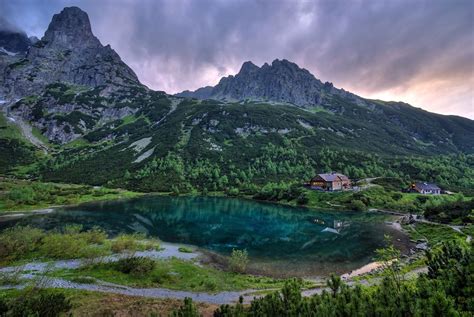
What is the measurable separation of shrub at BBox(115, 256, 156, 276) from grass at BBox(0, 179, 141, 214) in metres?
84.1

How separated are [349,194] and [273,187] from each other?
39943 millimetres

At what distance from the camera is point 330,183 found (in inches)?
5197

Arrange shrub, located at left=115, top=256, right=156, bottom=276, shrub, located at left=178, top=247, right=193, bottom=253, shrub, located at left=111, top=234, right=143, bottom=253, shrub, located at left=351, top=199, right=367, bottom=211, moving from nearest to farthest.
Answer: shrub, located at left=115, top=256, right=156, bottom=276
shrub, located at left=111, top=234, right=143, bottom=253
shrub, located at left=178, top=247, right=193, bottom=253
shrub, located at left=351, top=199, right=367, bottom=211

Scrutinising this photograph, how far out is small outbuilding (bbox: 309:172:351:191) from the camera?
433ft

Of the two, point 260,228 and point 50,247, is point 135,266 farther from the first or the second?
point 260,228

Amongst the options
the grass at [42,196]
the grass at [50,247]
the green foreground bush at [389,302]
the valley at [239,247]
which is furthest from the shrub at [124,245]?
the grass at [42,196]

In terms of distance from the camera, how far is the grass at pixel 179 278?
116 feet

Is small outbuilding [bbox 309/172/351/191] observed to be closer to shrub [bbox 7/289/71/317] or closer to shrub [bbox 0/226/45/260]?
shrub [bbox 0/226/45/260]

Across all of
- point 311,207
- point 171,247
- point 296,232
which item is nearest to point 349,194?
point 311,207

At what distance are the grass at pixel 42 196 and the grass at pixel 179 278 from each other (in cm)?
8225

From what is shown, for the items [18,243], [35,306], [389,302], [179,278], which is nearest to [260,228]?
[179,278]

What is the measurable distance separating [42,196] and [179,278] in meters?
107

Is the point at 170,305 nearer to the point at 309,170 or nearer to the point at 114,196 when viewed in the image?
the point at 114,196

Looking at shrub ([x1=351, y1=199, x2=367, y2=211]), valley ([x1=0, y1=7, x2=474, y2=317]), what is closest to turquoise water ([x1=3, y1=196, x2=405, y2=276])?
valley ([x1=0, y1=7, x2=474, y2=317])
